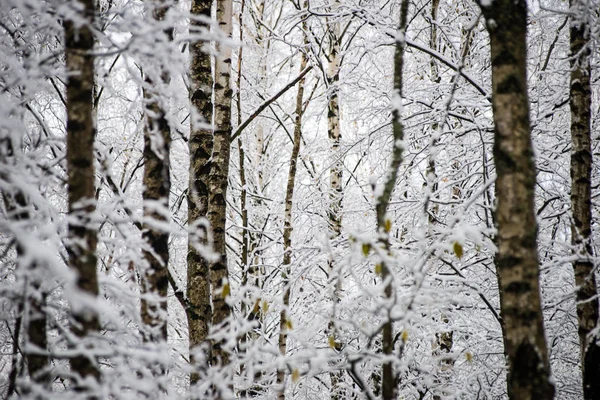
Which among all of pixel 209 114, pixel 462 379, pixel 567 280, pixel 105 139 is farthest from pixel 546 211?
pixel 105 139

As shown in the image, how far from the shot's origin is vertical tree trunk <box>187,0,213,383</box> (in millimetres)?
3461

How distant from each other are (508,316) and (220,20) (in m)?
3.71

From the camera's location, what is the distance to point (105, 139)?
6.48 metres

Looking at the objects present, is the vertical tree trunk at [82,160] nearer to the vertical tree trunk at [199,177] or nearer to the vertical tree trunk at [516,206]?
the vertical tree trunk at [199,177]

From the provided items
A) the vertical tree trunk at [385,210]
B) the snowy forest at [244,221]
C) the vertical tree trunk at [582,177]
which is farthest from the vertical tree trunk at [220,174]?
the vertical tree trunk at [582,177]

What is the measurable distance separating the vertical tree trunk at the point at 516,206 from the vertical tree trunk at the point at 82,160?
1.81m

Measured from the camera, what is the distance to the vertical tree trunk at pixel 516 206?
1833 millimetres

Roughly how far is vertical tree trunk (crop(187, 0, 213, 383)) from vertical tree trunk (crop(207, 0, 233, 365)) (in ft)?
0.28

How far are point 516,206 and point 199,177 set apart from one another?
106 inches

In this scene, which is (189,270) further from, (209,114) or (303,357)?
(303,357)

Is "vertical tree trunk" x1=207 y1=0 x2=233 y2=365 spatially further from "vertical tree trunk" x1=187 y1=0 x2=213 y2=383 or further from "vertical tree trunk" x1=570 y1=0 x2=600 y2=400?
"vertical tree trunk" x1=570 y1=0 x2=600 y2=400

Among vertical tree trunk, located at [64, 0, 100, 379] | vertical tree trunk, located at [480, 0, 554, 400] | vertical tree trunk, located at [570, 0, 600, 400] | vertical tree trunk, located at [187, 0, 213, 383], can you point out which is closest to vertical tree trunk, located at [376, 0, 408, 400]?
vertical tree trunk, located at [480, 0, 554, 400]

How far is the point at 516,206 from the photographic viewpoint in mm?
1901

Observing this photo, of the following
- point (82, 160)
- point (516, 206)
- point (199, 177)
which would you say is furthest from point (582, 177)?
point (82, 160)
